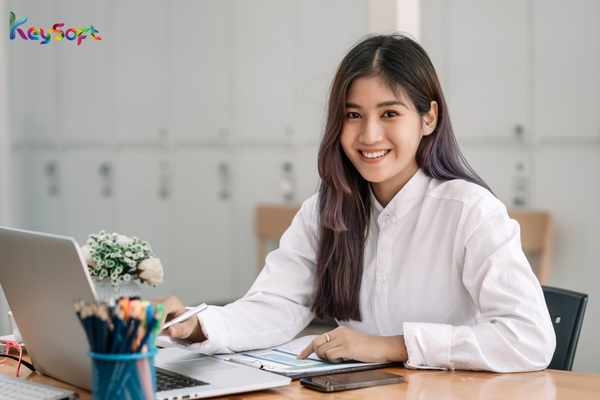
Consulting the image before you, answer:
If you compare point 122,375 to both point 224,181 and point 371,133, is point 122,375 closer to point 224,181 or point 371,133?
point 371,133

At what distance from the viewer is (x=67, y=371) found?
883mm

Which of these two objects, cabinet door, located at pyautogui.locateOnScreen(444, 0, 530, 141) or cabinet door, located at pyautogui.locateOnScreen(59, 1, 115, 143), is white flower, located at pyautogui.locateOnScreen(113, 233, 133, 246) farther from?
cabinet door, located at pyautogui.locateOnScreen(59, 1, 115, 143)

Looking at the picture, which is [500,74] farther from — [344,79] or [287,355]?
[287,355]

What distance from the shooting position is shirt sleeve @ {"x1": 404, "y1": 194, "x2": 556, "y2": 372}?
1.03 meters

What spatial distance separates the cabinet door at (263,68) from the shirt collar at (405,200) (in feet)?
7.15

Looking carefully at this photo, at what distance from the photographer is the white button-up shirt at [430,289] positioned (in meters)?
1.04

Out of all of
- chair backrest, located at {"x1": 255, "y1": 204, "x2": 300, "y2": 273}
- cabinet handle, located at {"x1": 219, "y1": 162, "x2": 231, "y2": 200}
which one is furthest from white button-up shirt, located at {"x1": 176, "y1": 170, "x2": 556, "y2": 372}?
cabinet handle, located at {"x1": 219, "y1": 162, "x2": 231, "y2": 200}

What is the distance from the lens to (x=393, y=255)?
4.26ft

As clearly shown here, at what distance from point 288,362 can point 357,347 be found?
0.40ft

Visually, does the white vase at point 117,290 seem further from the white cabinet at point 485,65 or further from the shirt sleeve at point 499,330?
the white cabinet at point 485,65

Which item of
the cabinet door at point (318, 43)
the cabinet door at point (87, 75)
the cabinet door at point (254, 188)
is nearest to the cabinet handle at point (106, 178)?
the cabinet door at point (87, 75)

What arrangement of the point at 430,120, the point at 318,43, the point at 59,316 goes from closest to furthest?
the point at 59,316 → the point at 430,120 → the point at 318,43

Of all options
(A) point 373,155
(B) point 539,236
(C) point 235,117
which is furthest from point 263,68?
(A) point 373,155

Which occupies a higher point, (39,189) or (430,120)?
(430,120)
